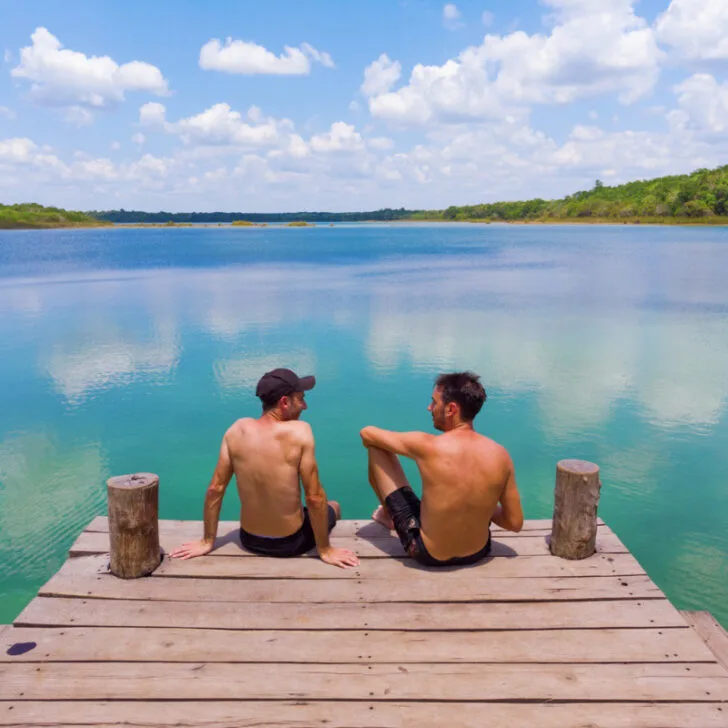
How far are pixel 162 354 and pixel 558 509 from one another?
1706 cm

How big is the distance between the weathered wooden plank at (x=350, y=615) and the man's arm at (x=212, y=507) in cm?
63

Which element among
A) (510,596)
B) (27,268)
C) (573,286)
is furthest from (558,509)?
(27,268)

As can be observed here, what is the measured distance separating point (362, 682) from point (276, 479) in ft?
5.06

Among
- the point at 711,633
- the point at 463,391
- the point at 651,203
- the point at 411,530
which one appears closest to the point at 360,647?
the point at 411,530

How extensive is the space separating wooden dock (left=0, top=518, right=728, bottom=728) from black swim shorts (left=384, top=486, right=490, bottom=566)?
0.08 m

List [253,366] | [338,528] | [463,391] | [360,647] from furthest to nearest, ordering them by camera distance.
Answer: [253,366]
[338,528]
[463,391]
[360,647]

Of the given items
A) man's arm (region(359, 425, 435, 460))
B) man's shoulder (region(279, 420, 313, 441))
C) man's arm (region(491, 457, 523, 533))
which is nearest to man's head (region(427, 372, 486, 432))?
man's arm (region(359, 425, 435, 460))

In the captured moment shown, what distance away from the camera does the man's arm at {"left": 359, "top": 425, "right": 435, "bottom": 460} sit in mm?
4418

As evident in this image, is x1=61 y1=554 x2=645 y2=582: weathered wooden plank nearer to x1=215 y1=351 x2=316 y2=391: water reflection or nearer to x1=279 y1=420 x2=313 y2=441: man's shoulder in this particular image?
x1=279 y1=420 x2=313 y2=441: man's shoulder

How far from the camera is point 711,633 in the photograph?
503 cm

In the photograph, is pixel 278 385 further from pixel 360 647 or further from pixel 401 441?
pixel 360 647

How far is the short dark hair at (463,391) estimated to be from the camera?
437 cm

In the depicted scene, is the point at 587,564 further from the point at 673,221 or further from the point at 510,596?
the point at 673,221

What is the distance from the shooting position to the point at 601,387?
15609 millimetres
